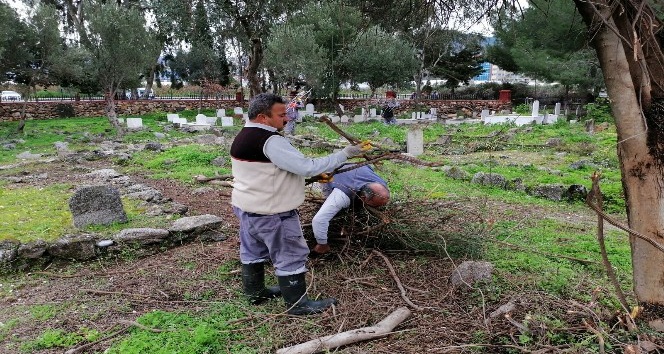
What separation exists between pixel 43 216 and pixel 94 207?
51.3 inches

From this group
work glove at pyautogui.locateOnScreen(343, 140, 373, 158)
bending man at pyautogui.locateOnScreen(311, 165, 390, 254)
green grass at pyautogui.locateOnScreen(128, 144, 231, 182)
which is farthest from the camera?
green grass at pyautogui.locateOnScreen(128, 144, 231, 182)

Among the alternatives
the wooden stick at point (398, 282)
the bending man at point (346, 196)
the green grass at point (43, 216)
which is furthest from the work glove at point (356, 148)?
the green grass at point (43, 216)

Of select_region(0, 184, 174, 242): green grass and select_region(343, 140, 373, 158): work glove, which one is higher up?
select_region(343, 140, 373, 158): work glove

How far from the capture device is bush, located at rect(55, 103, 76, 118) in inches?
1104

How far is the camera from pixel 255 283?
164 inches

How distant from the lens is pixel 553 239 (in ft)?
19.8

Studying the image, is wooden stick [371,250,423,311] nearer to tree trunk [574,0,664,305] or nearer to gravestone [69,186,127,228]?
tree trunk [574,0,664,305]

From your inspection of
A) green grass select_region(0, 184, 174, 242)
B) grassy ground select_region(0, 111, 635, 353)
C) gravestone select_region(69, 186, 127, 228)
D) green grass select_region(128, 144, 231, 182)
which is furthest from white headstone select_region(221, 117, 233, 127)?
gravestone select_region(69, 186, 127, 228)

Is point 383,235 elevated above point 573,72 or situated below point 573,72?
below

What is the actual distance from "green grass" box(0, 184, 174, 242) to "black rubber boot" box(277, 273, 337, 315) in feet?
9.64

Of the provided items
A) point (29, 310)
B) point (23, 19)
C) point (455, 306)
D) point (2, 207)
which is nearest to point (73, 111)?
point (23, 19)

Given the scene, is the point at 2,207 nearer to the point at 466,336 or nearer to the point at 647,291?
the point at 466,336

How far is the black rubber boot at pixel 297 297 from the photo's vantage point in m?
3.87

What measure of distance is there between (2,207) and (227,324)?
6.03 m
